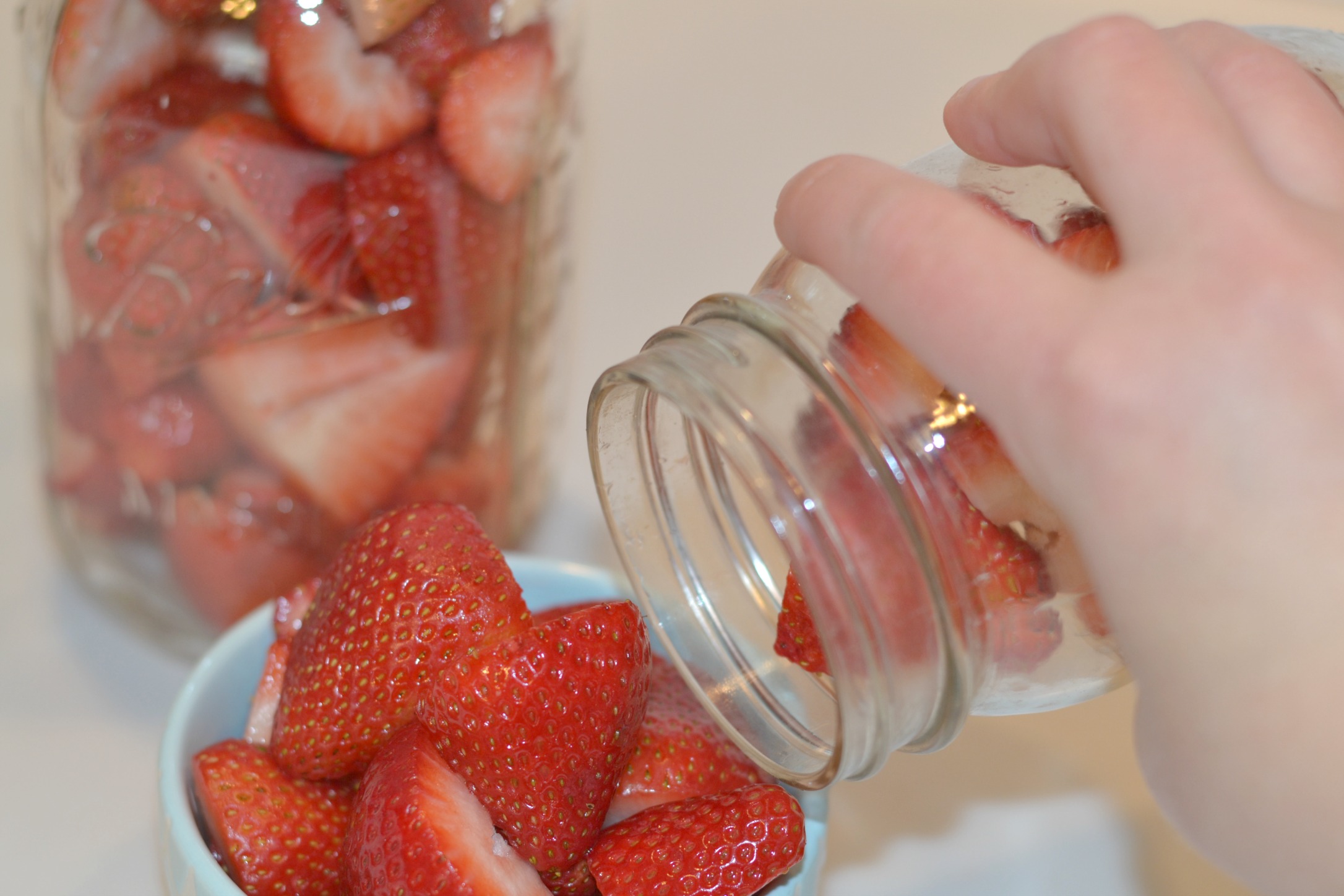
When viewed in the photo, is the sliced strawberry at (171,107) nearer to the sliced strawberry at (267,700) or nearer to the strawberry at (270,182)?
the strawberry at (270,182)

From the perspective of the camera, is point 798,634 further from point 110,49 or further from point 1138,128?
point 110,49

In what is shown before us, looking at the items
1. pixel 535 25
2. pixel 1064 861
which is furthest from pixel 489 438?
pixel 1064 861

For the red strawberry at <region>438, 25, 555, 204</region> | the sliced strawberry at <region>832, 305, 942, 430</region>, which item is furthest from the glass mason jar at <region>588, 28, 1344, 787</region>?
the red strawberry at <region>438, 25, 555, 204</region>

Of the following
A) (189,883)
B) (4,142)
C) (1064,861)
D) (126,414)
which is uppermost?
(4,142)

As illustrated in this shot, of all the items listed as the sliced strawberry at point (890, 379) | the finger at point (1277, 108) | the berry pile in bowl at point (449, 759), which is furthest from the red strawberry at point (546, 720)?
the finger at point (1277, 108)

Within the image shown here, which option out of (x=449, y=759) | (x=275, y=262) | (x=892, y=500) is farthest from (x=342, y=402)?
(x=892, y=500)

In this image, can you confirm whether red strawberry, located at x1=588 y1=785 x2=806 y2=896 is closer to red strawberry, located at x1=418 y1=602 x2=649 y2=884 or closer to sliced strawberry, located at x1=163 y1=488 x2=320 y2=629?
red strawberry, located at x1=418 y1=602 x2=649 y2=884

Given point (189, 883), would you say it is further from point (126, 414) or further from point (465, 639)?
point (126, 414)
